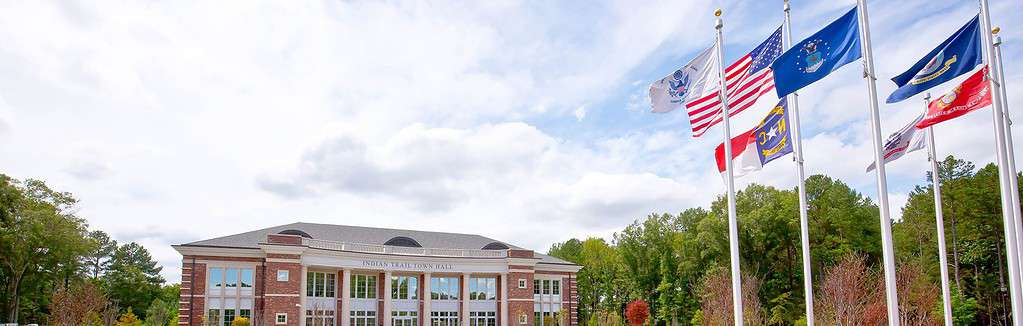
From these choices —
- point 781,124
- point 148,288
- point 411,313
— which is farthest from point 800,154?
point 148,288

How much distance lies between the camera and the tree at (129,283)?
74.1m

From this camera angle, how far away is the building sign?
46312 millimetres

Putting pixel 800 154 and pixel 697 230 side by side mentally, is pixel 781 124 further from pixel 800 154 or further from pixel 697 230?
pixel 697 230

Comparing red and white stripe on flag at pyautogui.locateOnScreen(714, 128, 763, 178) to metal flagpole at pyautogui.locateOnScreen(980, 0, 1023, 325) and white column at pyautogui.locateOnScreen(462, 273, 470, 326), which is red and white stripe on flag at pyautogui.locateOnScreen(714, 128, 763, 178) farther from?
white column at pyautogui.locateOnScreen(462, 273, 470, 326)

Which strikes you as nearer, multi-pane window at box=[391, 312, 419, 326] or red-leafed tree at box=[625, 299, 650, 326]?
multi-pane window at box=[391, 312, 419, 326]

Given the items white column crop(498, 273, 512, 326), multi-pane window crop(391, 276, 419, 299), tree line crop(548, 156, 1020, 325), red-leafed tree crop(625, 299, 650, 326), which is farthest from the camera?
red-leafed tree crop(625, 299, 650, 326)

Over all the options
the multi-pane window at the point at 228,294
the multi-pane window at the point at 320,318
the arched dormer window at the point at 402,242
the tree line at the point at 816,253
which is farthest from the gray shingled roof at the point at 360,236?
the tree line at the point at 816,253

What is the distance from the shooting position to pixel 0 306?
47.8 metres

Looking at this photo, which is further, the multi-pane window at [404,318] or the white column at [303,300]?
the multi-pane window at [404,318]

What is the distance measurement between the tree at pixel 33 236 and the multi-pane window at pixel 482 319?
82.8ft

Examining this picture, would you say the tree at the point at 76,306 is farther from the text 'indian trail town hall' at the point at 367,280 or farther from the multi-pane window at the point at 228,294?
the multi-pane window at the point at 228,294

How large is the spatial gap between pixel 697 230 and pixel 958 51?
147 ft

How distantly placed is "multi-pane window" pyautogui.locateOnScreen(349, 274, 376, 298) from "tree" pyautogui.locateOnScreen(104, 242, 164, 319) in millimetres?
36950

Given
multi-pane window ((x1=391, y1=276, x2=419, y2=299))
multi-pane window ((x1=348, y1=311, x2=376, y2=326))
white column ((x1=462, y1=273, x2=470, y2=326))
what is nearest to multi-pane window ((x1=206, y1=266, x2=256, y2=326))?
multi-pane window ((x1=348, y1=311, x2=376, y2=326))
